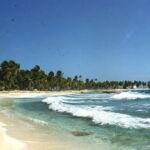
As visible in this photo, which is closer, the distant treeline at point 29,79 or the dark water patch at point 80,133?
the dark water patch at point 80,133

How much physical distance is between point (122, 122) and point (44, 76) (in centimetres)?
11711

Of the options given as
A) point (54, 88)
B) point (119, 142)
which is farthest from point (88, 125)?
point (54, 88)

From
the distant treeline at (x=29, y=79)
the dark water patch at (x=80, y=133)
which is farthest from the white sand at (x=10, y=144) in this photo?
the distant treeline at (x=29, y=79)

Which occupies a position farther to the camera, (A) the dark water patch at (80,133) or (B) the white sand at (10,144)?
(A) the dark water patch at (80,133)

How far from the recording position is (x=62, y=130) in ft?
64.6

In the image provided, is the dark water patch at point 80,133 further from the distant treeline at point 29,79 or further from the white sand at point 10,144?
the distant treeline at point 29,79

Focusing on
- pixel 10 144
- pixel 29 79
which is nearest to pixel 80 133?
pixel 10 144

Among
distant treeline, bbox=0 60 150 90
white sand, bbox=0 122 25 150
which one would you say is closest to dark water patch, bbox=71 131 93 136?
white sand, bbox=0 122 25 150

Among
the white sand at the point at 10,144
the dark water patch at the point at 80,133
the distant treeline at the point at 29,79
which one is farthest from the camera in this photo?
the distant treeline at the point at 29,79

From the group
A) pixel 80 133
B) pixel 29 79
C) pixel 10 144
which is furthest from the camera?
pixel 29 79

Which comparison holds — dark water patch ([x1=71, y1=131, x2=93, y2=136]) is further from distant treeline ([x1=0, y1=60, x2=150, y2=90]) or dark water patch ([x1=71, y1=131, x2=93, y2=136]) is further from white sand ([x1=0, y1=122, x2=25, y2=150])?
distant treeline ([x1=0, y1=60, x2=150, y2=90])

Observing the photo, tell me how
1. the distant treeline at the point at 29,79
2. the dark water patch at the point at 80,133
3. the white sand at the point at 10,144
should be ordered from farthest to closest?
1. the distant treeline at the point at 29,79
2. the dark water patch at the point at 80,133
3. the white sand at the point at 10,144

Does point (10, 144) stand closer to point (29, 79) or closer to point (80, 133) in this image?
point (80, 133)

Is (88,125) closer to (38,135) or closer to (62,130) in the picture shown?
(62,130)
